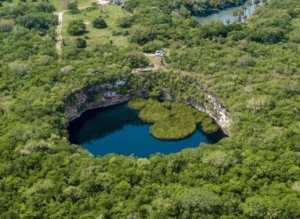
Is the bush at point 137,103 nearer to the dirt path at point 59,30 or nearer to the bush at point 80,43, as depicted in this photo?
the bush at point 80,43

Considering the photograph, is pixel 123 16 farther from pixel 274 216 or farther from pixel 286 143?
pixel 274 216

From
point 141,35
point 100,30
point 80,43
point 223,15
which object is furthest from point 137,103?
point 223,15

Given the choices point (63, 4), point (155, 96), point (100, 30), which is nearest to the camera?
point (155, 96)

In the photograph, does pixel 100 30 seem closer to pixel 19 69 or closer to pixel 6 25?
pixel 6 25

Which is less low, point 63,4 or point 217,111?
point 63,4

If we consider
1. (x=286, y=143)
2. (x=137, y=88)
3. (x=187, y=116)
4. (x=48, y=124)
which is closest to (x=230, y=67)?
(x=187, y=116)

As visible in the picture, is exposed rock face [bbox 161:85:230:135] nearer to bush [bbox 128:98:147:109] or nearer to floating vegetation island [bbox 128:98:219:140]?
floating vegetation island [bbox 128:98:219:140]

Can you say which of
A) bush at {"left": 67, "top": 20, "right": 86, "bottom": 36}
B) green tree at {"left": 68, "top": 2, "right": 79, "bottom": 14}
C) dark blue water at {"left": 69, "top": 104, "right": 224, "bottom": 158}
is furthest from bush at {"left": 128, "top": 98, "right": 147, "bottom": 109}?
green tree at {"left": 68, "top": 2, "right": 79, "bottom": 14}

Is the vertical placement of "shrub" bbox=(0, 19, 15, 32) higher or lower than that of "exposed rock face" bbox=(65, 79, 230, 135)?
higher
